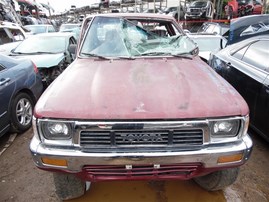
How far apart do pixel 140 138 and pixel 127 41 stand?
1.71 meters

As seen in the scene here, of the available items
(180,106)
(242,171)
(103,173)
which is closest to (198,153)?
(180,106)

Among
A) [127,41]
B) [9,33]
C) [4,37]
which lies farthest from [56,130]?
[9,33]

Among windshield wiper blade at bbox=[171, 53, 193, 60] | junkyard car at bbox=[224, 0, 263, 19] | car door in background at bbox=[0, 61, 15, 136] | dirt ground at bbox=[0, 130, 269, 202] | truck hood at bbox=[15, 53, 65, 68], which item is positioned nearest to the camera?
dirt ground at bbox=[0, 130, 269, 202]

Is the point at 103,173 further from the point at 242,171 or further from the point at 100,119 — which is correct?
the point at 242,171

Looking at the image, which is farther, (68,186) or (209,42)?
(209,42)

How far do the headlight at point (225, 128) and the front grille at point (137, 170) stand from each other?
0.98 ft

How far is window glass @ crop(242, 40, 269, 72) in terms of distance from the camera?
142 inches

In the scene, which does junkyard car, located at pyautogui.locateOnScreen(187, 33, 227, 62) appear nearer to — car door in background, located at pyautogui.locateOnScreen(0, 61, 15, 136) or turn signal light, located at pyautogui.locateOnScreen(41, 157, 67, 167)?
car door in background, located at pyautogui.locateOnScreen(0, 61, 15, 136)

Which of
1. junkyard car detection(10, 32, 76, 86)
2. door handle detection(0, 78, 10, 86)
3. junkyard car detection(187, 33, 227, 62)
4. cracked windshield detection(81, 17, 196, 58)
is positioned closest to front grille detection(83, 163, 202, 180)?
cracked windshield detection(81, 17, 196, 58)

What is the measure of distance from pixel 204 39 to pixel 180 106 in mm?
6865

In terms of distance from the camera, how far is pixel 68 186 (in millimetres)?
2465

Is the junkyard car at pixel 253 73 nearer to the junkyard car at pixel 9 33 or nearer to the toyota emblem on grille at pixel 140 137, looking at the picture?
the toyota emblem on grille at pixel 140 137

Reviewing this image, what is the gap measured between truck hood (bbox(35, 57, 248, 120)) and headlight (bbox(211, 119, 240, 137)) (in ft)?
0.26

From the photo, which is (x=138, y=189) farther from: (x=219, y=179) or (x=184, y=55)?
(x=184, y=55)
